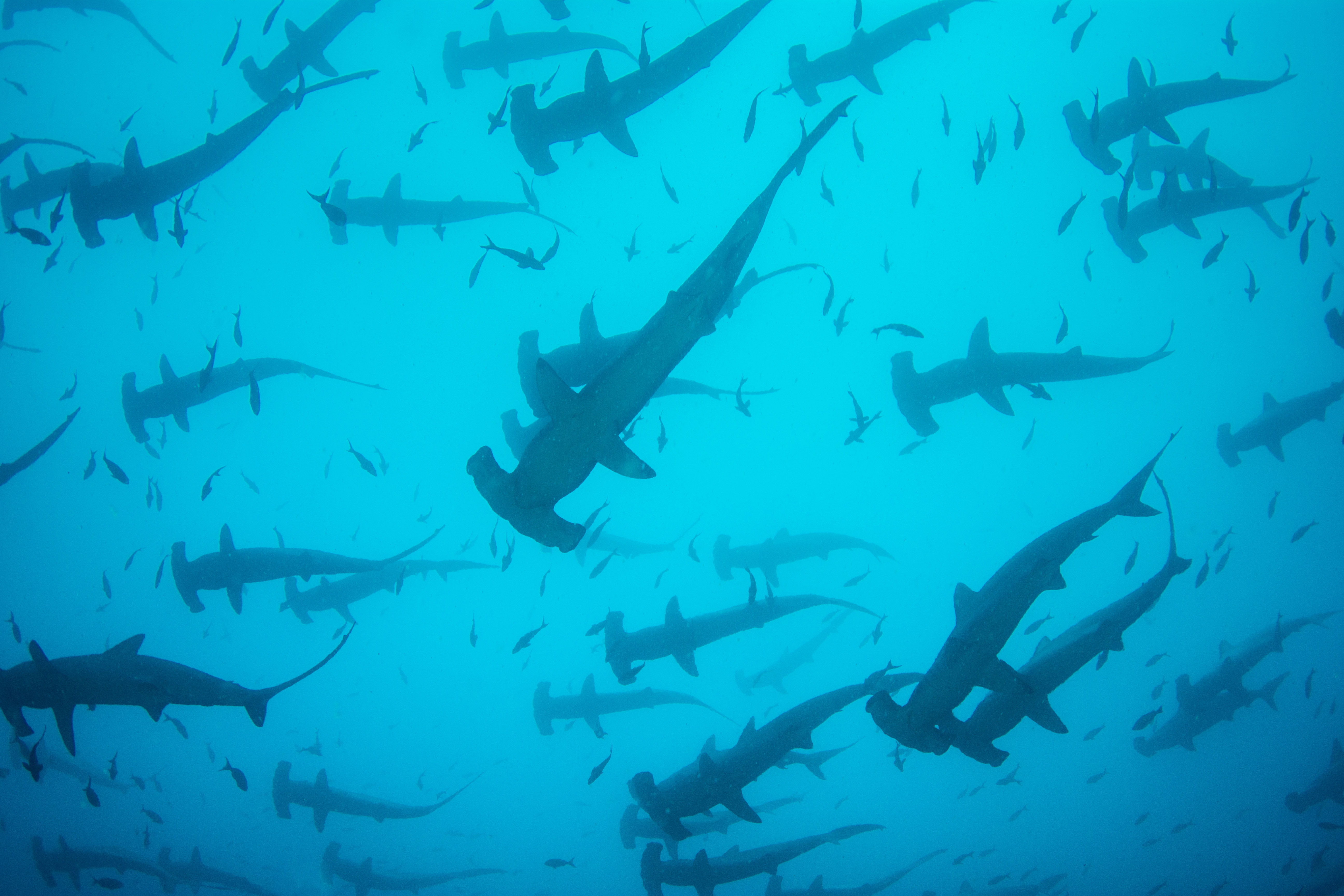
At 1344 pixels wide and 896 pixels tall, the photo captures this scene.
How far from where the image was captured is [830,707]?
7.06m

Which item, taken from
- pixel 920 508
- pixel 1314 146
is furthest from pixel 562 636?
pixel 1314 146

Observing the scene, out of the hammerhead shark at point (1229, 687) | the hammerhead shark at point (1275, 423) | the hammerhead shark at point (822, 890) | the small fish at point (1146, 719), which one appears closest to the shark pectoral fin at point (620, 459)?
the small fish at point (1146, 719)

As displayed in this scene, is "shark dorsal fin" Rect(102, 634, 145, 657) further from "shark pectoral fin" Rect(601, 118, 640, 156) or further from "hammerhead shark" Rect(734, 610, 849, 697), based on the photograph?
"hammerhead shark" Rect(734, 610, 849, 697)

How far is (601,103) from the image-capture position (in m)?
7.07

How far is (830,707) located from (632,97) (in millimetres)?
Answer: 7471

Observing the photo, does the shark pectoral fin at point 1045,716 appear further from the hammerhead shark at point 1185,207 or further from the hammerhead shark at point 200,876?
the hammerhead shark at point 200,876

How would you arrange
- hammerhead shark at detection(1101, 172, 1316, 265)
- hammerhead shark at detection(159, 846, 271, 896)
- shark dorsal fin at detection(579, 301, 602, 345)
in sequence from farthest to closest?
hammerhead shark at detection(159, 846, 271, 896) < hammerhead shark at detection(1101, 172, 1316, 265) < shark dorsal fin at detection(579, 301, 602, 345)

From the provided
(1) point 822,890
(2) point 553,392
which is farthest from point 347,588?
(1) point 822,890

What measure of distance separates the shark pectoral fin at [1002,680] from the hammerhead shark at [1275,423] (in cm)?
990

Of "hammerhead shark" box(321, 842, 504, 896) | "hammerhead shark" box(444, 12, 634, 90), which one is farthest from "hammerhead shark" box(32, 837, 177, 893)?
"hammerhead shark" box(444, 12, 634, 90)

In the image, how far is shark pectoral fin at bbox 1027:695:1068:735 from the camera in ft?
20.3

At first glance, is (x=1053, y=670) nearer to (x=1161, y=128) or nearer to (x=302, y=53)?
(x=1161, y=128)

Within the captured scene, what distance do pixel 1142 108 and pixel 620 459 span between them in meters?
9.90

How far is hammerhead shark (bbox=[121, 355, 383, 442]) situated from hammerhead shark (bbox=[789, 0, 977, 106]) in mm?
8453
